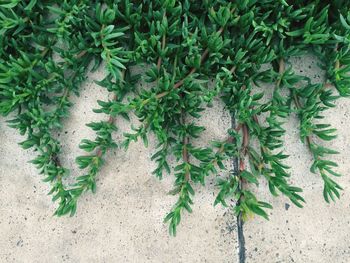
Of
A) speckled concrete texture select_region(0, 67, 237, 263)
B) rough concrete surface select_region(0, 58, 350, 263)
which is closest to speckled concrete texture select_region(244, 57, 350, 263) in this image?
rough concrete surface select_region(0, 58, 350, 263)

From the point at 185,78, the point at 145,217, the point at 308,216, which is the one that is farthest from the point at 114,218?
the point at 308,216

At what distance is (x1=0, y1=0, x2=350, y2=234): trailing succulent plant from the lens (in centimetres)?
252

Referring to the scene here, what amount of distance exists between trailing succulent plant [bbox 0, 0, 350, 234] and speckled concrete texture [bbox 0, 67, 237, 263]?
0.08 m

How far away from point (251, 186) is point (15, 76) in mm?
1333

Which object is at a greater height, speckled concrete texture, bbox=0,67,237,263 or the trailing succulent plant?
the trailing succulent plant

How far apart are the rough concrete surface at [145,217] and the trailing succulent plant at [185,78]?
7 centimetres

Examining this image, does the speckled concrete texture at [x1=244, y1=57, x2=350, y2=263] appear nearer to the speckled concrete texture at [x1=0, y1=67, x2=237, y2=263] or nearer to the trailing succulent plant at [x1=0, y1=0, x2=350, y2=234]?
the trailing succulent plant at [x1=0, y1=0, x2=350, y2=234]

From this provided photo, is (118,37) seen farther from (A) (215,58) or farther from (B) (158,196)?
(B) (158,196)

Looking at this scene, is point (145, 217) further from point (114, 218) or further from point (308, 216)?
point (308, 216)

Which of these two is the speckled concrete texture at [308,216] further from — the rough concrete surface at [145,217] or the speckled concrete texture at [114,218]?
the speckled concrete texture at [114,218]

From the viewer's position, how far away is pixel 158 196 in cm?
278

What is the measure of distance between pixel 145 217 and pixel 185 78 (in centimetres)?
79

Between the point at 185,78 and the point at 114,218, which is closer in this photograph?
the point at 185,78

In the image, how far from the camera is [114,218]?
9.14ft
